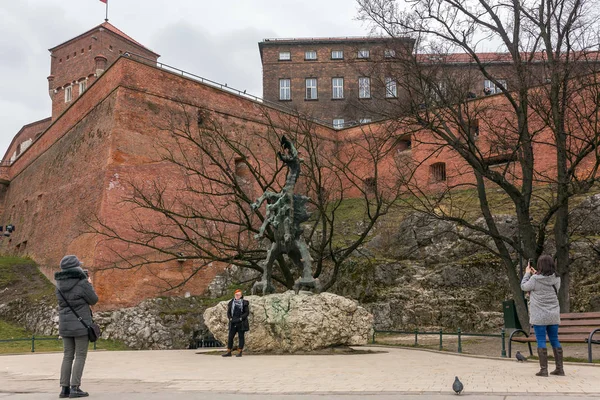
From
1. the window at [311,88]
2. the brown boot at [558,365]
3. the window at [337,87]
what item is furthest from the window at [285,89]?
the brown boot at [558,365]

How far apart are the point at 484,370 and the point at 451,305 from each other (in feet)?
43.9

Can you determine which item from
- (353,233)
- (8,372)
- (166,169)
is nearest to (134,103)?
(166,169)

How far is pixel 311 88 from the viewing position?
168 feet

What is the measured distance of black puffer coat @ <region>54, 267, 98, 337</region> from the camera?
6.74 meters

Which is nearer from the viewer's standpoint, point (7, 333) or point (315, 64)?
point (7, 333)

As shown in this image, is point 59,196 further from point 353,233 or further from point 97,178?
point 353,233

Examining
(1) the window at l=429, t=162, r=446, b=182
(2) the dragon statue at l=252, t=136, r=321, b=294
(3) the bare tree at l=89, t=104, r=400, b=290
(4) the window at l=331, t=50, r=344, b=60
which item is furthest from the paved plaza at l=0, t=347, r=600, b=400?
(4) the window at l=331, t=50, r=344, b=60

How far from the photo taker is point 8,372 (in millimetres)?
9930

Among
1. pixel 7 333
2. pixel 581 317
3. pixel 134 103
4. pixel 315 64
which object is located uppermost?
pixel 315 64

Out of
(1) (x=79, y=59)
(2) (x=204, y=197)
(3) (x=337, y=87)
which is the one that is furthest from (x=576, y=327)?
(1) (x=79, y=59)

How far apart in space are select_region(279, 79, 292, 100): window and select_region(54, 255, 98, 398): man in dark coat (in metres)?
45.2

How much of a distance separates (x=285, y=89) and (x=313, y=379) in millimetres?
45532

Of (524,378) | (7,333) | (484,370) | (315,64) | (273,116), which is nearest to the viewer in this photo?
(524,378)

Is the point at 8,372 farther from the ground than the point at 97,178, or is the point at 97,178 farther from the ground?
the point at 97,178
